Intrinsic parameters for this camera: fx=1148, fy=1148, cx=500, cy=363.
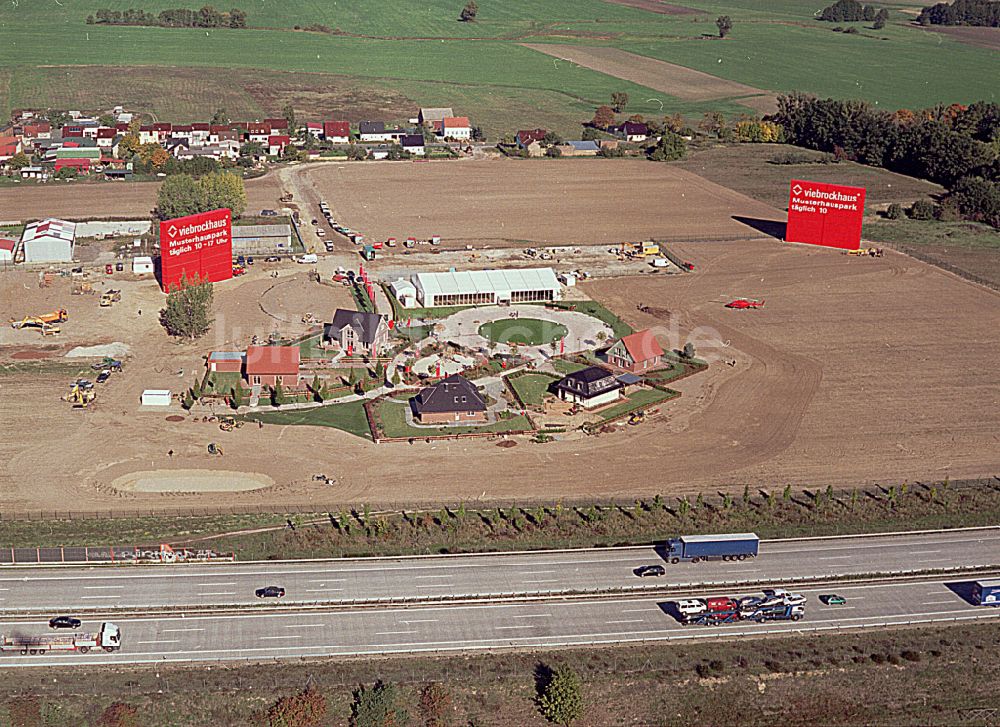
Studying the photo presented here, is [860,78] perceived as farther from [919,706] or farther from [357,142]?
[919,706]

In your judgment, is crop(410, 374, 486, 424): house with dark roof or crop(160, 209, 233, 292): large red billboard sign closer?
crop(410, 374, 486, 424): house with dark roof

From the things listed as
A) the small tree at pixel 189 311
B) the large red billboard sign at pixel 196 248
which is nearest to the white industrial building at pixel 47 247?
the large red billboard sign at pixel 196 248

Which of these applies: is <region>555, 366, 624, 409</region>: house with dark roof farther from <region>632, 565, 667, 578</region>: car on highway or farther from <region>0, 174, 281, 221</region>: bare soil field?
<region>0, 174, 281, 221</region>: bare soil field

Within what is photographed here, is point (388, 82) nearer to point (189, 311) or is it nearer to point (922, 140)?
point (922, 140)

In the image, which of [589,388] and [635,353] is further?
[635,353]

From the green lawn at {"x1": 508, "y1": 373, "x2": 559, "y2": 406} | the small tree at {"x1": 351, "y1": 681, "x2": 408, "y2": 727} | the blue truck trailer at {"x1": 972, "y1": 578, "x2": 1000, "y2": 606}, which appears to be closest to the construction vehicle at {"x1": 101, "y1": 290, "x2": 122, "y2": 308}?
the green lawn at {"x1": 508, "y1": 373, "x2": 559, "y2": 406}

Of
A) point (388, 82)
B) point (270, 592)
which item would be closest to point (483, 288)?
point (270, 592)
